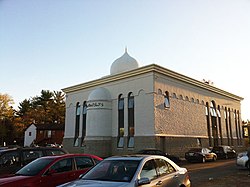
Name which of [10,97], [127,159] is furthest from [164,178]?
[10,97]

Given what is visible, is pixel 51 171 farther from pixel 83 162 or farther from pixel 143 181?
pixel 143 181

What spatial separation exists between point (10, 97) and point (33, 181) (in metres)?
64.3

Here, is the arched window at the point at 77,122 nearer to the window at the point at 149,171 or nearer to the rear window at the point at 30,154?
the rear window at the point at 30,154

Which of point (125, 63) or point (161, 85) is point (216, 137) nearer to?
point (161, 85)

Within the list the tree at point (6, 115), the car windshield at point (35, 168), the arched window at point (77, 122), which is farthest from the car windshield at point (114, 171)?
the tree at point (6, 115)

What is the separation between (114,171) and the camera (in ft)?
20.0

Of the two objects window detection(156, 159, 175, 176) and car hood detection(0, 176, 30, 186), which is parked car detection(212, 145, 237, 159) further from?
car hood detection(0, 176, 30, 186)

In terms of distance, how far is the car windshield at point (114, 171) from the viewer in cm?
579

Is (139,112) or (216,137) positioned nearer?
(139,112)

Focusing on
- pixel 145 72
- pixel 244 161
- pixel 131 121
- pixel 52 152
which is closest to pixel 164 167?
pixel 52 152

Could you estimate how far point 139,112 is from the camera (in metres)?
28.9

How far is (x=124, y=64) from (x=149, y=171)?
30.3m

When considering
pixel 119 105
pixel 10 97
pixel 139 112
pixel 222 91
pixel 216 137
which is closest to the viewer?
pixel 139 112

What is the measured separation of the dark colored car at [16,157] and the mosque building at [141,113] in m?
17.6
